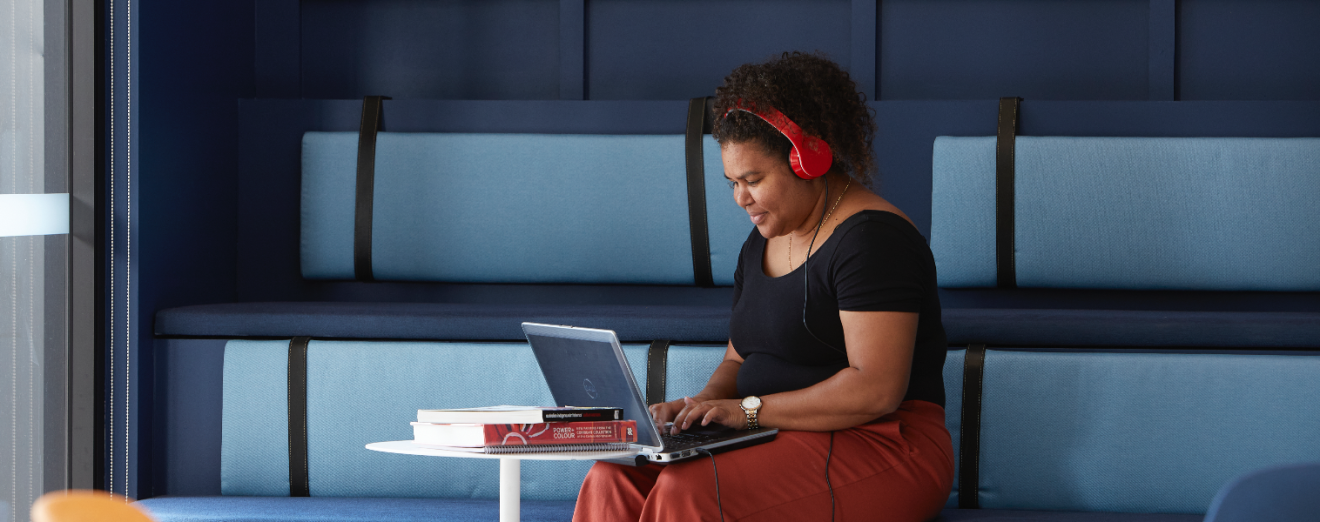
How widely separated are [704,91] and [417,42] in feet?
2.82

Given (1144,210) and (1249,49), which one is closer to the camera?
(1144,210)

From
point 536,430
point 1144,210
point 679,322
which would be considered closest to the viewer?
point 536,430

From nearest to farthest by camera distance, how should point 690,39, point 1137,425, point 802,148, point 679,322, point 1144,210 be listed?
point 802,148 < point 1137,425 < point 679,322 < point 1144,210 < point 690,39

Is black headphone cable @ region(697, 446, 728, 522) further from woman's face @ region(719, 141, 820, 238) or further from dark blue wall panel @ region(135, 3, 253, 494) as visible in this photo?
dark blue wall panel @ region(135, 3, 253, 494)

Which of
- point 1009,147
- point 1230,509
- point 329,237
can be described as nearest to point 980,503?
point 1009,147

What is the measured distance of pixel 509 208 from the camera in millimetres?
3135

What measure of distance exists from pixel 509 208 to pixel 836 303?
1397 millimetres

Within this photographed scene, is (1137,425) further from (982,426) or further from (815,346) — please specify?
(815,346)

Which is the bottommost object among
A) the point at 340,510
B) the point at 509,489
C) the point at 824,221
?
the point at 340,510

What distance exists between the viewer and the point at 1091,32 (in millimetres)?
3123

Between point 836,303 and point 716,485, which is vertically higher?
point 836,303

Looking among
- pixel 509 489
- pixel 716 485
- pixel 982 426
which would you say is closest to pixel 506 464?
pixel 509 489

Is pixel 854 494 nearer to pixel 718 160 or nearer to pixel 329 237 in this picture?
pixel 718 160

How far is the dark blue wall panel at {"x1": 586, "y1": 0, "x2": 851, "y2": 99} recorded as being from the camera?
3201 millimetres
